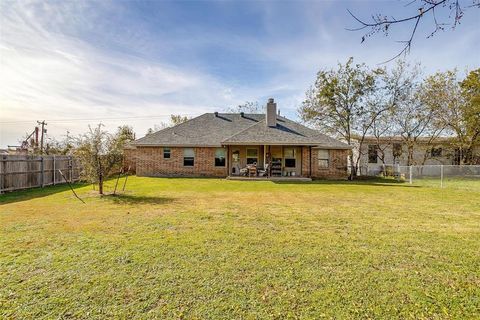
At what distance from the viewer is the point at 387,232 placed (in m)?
5.75

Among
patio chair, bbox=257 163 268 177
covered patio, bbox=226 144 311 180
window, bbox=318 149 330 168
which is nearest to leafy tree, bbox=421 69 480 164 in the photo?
window, bbox=318 149 330 168

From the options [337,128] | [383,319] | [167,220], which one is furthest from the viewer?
[337,128]

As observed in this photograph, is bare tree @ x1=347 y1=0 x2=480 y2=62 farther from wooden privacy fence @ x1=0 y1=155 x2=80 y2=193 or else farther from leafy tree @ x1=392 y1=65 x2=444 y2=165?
leafy tree @ x1=392 y1=65 x2=444 y2=165

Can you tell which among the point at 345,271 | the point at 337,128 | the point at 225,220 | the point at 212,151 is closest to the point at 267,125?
the point at 212,151

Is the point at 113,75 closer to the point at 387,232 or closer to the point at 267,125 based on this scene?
the point at 267,125

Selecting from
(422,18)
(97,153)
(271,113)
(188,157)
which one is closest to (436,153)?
(271,113)

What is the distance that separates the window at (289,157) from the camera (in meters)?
20.4

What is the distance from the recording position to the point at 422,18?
2.66 meters

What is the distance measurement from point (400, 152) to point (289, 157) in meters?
13.0

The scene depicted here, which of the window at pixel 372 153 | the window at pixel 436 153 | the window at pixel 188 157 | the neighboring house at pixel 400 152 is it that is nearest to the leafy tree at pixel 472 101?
the neighboring house at pixel 400 152

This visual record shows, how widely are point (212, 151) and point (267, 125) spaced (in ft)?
14.8

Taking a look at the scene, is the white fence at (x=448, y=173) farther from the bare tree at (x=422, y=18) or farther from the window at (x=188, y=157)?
the bare tree at (x=422, y=18)

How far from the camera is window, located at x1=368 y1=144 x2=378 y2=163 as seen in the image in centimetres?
2681

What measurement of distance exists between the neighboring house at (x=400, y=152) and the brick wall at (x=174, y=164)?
1389 centimetres
